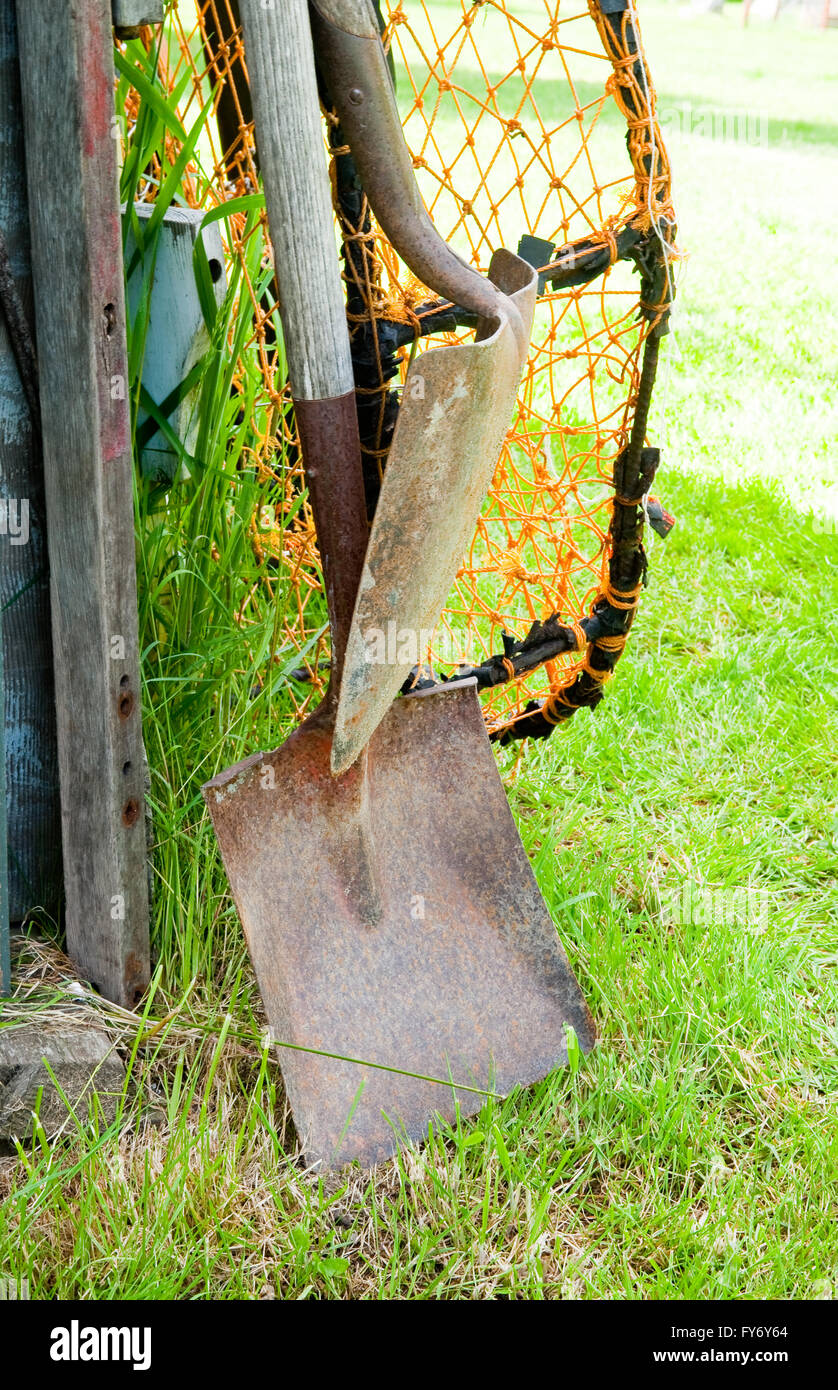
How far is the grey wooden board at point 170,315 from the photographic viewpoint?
5.61 ft

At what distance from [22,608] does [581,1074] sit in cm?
104

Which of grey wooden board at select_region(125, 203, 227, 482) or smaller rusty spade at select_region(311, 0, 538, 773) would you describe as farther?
grey wooden board at select_region(125, 203, 227, 482)

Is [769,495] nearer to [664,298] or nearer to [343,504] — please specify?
[664,298]

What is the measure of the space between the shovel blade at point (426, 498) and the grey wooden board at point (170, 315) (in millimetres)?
492

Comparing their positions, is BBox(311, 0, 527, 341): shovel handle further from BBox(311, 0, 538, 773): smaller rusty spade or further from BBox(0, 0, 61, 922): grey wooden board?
BBox(0, 0, 61, 922): grey wooden board

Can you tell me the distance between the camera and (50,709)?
164cm

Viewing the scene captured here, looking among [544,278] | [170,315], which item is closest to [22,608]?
[170,315]

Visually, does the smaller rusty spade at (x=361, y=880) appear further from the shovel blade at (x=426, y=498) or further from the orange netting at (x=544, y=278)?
the orange netting at (x=544, y=278)

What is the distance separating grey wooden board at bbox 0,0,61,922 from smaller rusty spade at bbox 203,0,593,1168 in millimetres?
270

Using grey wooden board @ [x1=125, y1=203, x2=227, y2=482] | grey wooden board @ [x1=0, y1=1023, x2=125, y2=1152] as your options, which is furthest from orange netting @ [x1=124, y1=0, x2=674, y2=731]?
grey wooden board @ [x1=0, y1=1023, x2=125, y2=1152]

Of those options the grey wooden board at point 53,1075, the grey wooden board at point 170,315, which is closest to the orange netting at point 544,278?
the grey wooden board at point 170,315

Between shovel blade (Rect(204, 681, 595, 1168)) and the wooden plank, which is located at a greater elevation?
the wooden plank

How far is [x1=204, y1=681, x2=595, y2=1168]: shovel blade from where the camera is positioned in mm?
1624

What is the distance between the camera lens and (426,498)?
144cm
